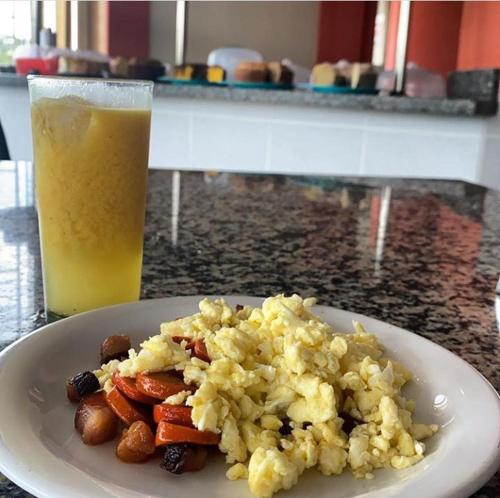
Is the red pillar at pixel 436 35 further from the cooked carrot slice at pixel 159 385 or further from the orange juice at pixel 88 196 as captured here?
the cooked carrot slice at pixel 159 385

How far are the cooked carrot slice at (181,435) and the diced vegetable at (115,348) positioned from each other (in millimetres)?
151

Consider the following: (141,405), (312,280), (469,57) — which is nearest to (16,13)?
(469,57)

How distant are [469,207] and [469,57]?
15.9 feet

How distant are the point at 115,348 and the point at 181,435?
17cm

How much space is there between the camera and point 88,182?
700 mm

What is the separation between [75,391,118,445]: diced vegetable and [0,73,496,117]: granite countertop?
2.45m

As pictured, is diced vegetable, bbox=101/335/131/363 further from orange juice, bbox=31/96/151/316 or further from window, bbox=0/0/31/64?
window, bbox=0/0/31/64

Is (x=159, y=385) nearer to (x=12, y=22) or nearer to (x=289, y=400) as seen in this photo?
(x=289, y=400)

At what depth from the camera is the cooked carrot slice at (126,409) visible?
0.47 metres

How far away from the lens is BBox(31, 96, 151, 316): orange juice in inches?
27.2

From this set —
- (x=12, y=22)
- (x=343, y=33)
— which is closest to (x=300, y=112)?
(x=12, y=22)

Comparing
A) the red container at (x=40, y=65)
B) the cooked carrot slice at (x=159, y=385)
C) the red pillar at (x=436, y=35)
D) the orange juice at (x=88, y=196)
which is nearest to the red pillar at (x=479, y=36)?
the red pillar at (x=436, y=35)

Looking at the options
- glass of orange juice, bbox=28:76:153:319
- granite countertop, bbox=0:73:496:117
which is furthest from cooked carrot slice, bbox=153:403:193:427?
granite countertop, bbox=0:73:496:117

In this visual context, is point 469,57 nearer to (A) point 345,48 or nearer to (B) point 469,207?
(A) point 345,48
